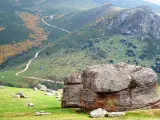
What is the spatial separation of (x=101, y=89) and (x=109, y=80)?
195 cm

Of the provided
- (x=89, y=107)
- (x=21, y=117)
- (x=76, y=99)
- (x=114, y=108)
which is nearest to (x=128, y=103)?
(x=114, y=108)

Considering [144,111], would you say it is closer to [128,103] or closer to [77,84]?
[128,103]

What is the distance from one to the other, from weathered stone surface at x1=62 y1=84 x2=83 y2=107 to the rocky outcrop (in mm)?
3924

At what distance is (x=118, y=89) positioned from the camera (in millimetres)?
52375

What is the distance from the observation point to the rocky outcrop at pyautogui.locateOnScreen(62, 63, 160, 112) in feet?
172

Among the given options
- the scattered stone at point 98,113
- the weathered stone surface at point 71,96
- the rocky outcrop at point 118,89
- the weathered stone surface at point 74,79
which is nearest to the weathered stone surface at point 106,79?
the rocky outcrop at point 118,89

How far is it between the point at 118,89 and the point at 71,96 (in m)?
11.2

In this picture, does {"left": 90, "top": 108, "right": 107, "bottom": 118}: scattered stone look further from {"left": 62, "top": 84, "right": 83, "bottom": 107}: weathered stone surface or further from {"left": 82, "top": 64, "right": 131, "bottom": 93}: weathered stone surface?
{"left": 62, "top": 84, "right": 83, "bottom": 107}: weathered stone surface

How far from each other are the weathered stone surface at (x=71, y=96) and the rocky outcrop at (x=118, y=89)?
392cm

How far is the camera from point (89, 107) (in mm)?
53750

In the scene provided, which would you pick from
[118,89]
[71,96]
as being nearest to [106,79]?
[118,89]

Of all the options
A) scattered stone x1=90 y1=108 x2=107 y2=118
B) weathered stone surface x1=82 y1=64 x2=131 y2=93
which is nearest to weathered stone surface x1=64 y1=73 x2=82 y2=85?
weathered stone surface x1=82 y1=64 x2=131 y2=93

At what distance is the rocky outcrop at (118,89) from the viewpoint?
5231 centimetres

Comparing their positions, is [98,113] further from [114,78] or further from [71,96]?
[71,96]
